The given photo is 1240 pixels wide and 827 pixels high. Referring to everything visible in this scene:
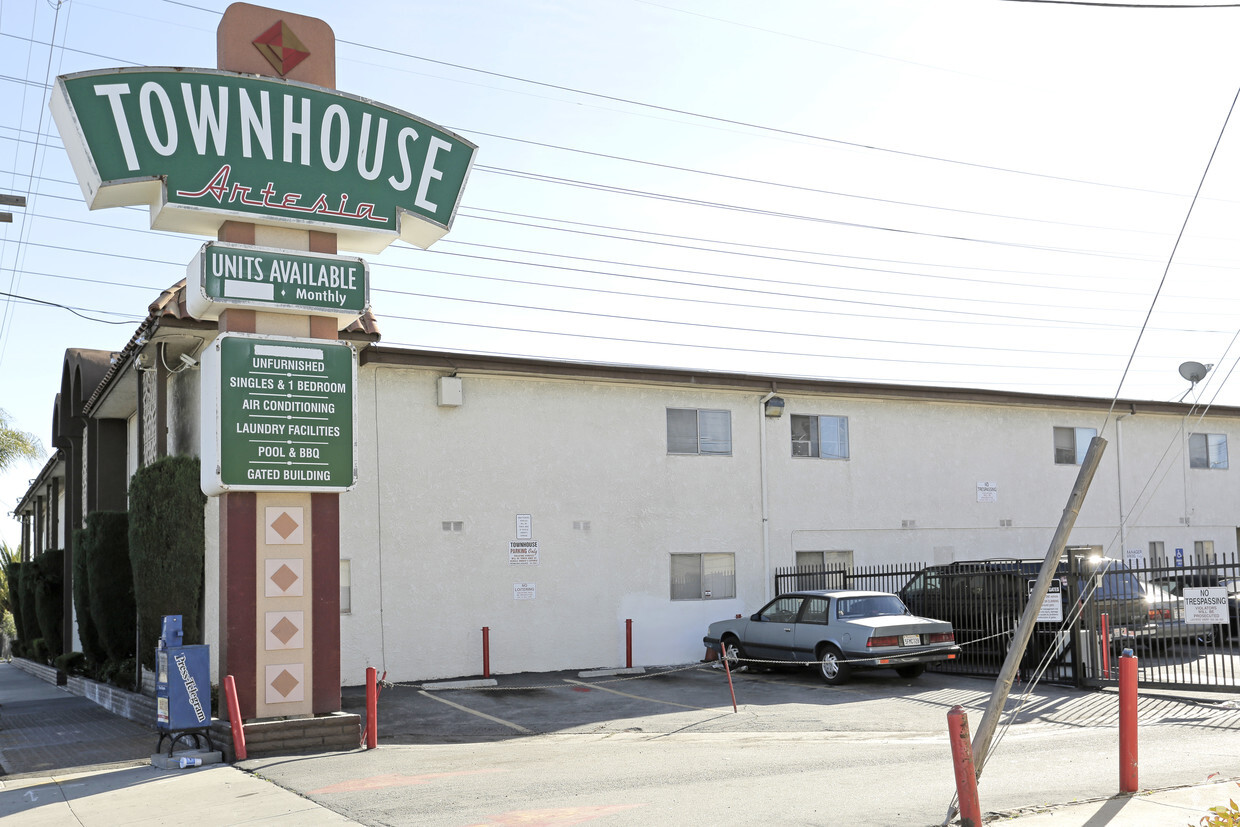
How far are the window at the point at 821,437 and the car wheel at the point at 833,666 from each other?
277 inches

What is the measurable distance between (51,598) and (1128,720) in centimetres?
2492

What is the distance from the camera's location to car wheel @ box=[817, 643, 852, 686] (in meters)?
17.2

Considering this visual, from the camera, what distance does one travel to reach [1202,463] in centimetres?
3028

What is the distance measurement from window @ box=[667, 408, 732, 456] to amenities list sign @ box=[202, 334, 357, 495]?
10391 millimetres

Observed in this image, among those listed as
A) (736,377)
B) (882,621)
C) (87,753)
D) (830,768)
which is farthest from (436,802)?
(736,377)

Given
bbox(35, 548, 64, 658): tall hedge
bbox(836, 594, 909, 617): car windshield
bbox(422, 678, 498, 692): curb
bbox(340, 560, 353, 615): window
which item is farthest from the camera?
bbox(35, 548, 64, 658): tall hedge

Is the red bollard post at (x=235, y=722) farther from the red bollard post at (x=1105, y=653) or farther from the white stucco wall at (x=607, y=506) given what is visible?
the red bollard post at (x=1105, y=653)

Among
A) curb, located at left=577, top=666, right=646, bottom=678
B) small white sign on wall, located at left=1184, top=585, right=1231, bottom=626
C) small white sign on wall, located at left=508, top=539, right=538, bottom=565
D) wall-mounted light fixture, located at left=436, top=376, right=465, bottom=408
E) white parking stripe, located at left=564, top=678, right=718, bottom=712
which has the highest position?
wall-mounted light fixture, located at left=436, top=376, right=465, bottom=408

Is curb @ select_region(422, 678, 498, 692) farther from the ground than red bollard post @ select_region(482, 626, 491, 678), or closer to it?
closer to it

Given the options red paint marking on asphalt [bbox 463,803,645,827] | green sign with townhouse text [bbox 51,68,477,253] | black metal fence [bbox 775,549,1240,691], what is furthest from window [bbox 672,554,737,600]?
red paint marking on asphalt [bbox 463,803,645,827]

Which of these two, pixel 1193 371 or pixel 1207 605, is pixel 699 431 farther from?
pixel 1193 371

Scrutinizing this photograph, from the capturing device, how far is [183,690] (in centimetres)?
1162

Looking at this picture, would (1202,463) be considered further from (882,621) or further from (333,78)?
(333,78)

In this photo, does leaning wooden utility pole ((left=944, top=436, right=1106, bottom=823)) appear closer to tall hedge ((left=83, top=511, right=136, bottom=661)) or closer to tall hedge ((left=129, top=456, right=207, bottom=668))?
tall hedge ((left=129, top=456, right=207, bottom=668))
